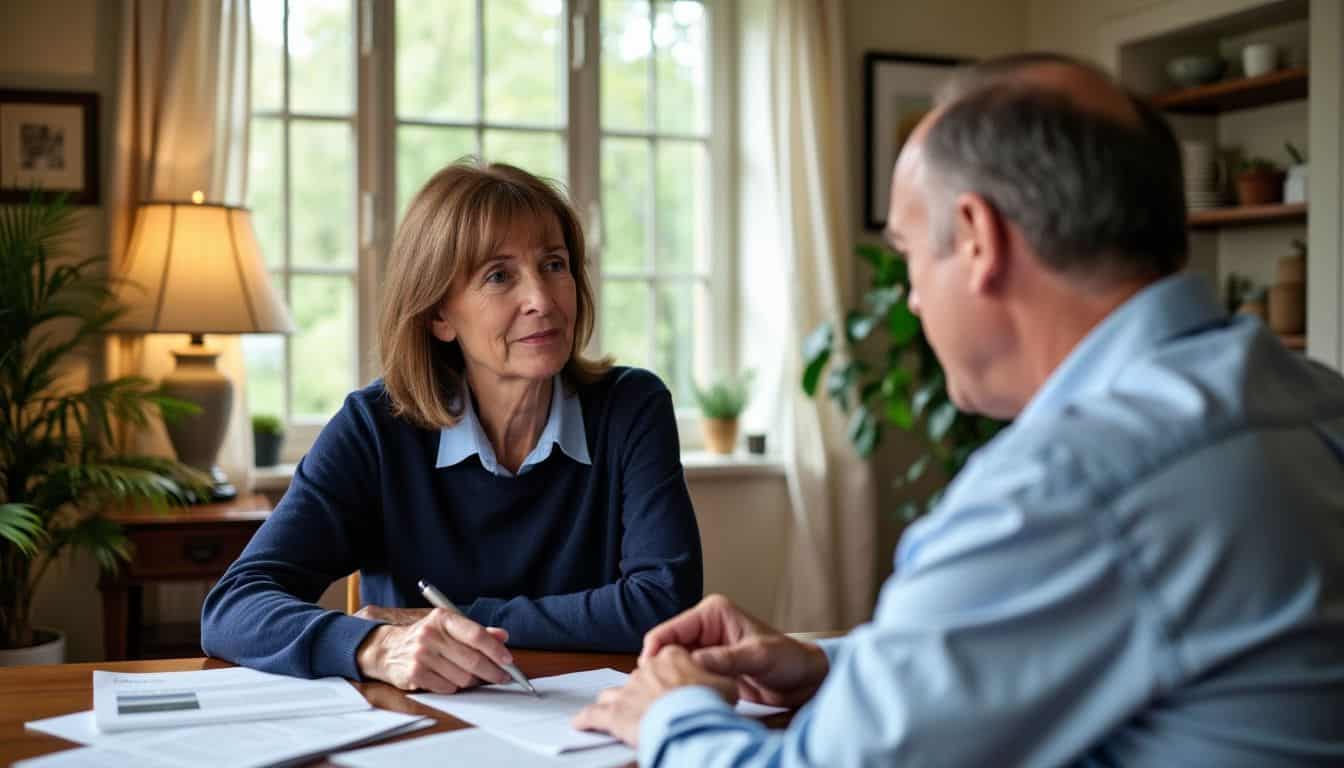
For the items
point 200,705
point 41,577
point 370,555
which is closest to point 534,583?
point 370,555

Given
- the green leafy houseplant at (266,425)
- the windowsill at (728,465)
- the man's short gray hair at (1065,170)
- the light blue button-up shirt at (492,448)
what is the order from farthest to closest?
1. the windowsill at (728,465)
2. the green leafy houseplant at (266,425)
3. the light blue button-up shirt at (492,448)
4. the man's short gray hair at (1065,170)

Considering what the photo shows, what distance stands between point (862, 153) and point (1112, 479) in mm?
4072

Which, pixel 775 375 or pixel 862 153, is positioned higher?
pixel 862 153

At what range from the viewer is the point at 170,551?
3.23 meters

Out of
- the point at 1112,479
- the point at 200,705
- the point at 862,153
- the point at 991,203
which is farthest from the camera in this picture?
the point at 862,153

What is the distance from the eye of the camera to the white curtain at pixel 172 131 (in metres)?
3.67

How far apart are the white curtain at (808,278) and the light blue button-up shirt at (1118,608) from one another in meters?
3.60

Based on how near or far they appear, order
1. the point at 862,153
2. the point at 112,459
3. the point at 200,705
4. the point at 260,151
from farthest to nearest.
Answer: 1. the point at 862,153
2. the point at 260,151
3. the point at 112,459
4. the point at 200,705

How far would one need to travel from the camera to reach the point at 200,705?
1.34m

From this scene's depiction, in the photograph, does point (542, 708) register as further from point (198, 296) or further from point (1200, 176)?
point (1200, 176)

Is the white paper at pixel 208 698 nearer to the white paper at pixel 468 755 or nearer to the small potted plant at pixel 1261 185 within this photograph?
the white paper at pixel 468 755

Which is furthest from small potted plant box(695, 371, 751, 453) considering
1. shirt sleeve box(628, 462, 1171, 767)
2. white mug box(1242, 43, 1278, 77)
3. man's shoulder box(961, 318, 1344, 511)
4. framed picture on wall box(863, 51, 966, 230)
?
shirt sleeve box(628, 462, 1171, 767)

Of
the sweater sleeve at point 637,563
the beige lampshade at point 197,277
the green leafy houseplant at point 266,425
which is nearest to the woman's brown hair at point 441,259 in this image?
the sweater sleeve at point 637,563

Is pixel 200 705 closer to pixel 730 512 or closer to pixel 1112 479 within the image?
pixel 1112 479
